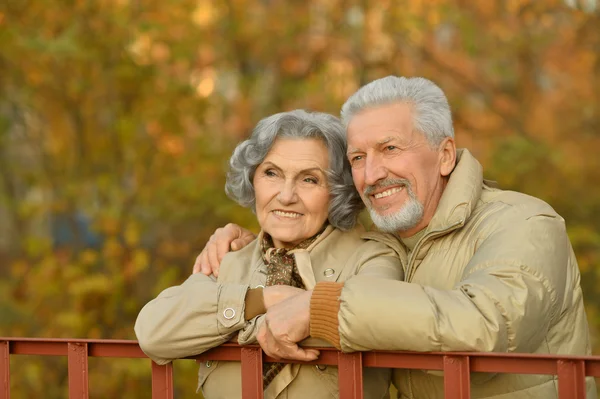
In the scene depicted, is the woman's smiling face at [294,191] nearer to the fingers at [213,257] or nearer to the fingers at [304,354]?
the fingers at [213,257]

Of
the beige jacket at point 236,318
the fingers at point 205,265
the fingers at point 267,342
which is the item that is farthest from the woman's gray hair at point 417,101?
the fingers at point 267,342

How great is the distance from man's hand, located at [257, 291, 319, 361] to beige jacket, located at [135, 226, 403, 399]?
0.21ft

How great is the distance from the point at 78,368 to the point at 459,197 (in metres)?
1.42

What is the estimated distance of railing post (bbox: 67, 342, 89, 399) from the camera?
2.95 metres

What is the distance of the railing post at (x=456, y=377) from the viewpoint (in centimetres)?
244

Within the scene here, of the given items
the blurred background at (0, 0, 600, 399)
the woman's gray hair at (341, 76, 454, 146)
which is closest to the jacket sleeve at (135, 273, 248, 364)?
the woman's gray hair at (341, 76, 454, 146)

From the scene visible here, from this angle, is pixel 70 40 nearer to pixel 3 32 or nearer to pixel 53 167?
pixel 3 32

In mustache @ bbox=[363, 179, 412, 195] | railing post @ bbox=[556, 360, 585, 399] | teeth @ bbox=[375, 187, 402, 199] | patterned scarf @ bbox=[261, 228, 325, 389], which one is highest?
mustache @ bbox=[363, 179, 412, 195]

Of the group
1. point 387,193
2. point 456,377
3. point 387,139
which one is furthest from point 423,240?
point 456,377

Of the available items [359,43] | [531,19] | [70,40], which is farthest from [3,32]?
[531,19]

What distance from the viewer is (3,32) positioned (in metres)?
8.95

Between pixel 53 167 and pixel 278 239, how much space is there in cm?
703

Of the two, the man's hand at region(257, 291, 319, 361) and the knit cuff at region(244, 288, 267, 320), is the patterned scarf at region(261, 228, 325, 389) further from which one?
the man's hand at region(257, 291, 319, 361)

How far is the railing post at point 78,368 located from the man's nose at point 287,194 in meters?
0.91
